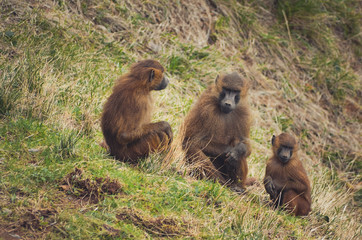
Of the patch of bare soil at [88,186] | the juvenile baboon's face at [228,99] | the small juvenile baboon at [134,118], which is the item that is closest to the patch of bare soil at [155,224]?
the patch of bare soil at [88,186]

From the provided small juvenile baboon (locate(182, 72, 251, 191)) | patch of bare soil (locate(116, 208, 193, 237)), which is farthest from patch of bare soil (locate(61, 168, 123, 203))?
small juvenile baboon (locate(182, 72, 251, 191))

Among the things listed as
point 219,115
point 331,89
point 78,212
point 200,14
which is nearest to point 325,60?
point 331,89

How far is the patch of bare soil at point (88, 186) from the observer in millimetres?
4152

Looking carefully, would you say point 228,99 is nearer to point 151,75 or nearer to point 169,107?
point 151,75

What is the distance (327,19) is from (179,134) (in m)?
7.03

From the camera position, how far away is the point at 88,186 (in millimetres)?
4227

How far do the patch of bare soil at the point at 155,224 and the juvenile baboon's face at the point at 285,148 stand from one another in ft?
6.91

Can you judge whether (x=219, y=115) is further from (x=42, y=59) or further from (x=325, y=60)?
(x=325, y=60)

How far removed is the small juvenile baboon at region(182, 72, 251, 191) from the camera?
5.84 meters

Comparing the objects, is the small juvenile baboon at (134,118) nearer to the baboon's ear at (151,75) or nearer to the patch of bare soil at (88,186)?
the baboon's ear at (151,75)

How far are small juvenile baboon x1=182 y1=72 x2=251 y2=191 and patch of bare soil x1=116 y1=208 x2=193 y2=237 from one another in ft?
5.78

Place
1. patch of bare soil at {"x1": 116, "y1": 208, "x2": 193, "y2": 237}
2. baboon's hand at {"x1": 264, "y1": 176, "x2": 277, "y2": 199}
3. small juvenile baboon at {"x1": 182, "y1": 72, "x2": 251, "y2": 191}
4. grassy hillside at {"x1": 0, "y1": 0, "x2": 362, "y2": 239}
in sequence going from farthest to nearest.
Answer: small juvenile baboon at {"x1": 182, "y1": 72, "x2": 251, "y2": 191} < baboon's hand at {"x1": 264, "y1": 176, "x2": 277, "y2": 199} < grassy hillside at {"x1": 0, "y1": 0, "x2": 362, "y2": 239} < patch of bare soil at {"x1": 116, "y1": 208, "x2": 193, "y2": 237}

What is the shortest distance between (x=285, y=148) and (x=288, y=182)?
0.42 metres

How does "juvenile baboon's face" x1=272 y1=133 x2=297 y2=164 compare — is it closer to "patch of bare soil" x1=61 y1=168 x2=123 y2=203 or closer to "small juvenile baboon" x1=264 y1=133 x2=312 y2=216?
"small juvenile baboon" x1=264 y1=133 x2=312 y2=216
